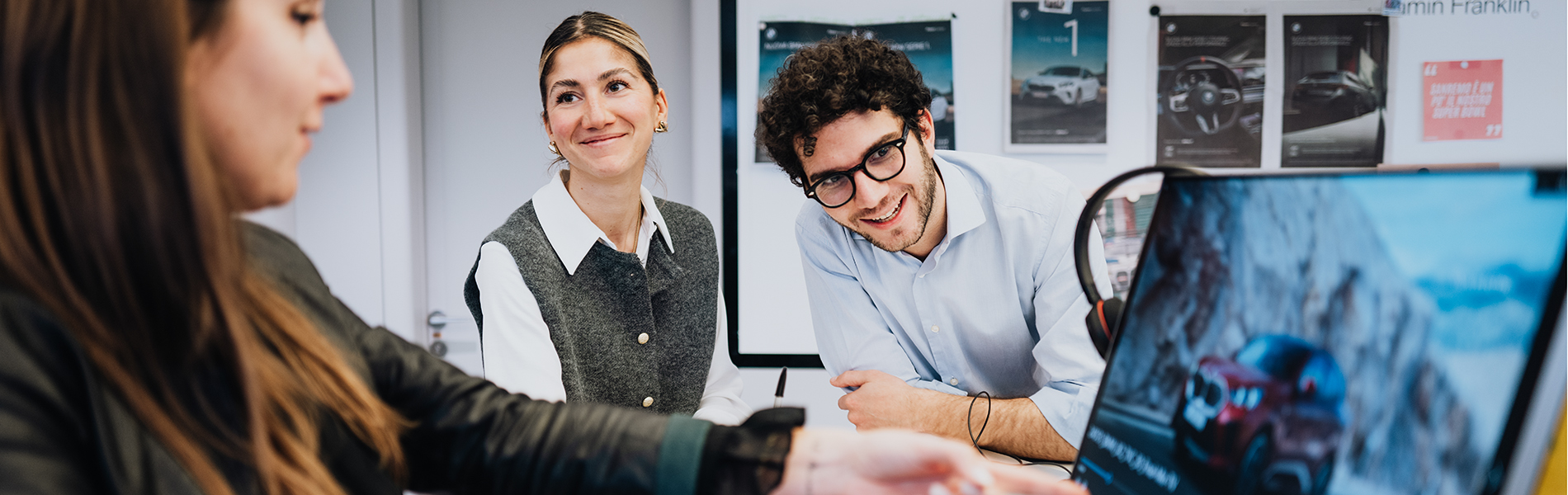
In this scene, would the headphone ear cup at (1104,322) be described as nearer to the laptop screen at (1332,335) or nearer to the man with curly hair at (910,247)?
the laptop screen at (1332,335)

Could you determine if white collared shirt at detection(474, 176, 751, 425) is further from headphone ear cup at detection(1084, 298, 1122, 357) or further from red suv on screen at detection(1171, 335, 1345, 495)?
red suv on screen at detection(1171, 335, 1345, 495)

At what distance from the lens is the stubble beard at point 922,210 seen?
140cm

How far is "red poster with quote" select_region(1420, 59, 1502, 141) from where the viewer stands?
80.0 inches

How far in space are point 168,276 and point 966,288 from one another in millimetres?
1262

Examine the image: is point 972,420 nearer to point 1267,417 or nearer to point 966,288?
point 966,288

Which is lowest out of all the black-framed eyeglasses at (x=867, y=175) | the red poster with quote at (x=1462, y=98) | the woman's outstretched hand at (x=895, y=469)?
the woman's outstretched hand at (x=895, y=469)

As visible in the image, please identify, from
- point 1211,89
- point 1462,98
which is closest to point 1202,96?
point 1211,89

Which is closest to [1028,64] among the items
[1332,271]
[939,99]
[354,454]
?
[939,99]

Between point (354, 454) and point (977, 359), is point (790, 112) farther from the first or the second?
point (354, 454)

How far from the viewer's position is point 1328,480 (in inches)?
16.5

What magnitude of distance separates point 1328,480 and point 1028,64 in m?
1.78

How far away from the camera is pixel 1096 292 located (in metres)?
0.68

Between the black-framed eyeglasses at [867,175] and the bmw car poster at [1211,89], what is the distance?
43.2 inches

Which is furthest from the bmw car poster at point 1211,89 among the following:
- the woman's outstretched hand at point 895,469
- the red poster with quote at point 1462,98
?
the woman's outstretched hand at point 895,469
